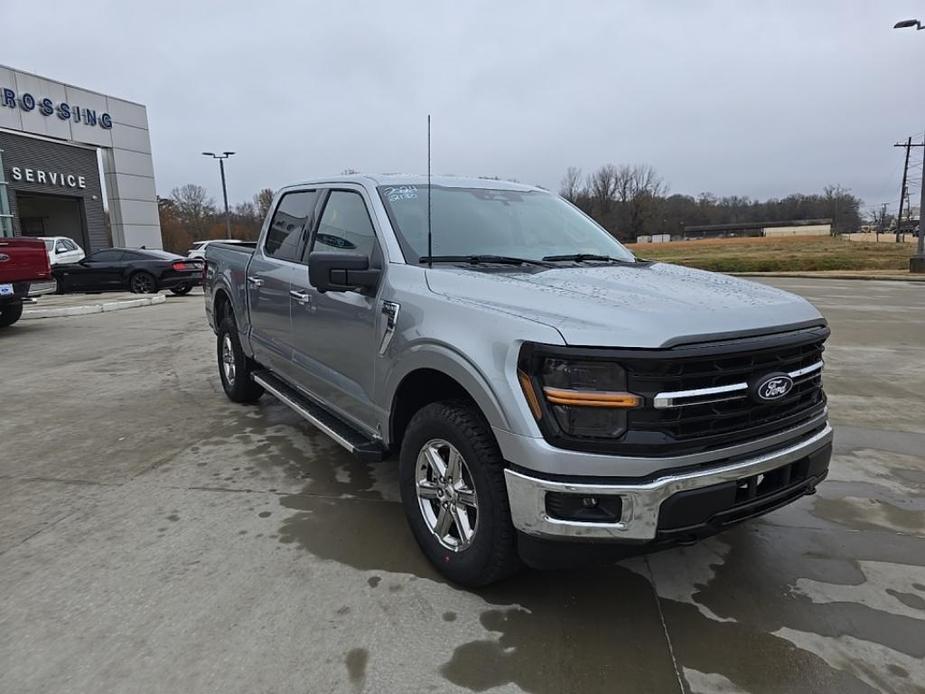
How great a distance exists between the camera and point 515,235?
3609 mm

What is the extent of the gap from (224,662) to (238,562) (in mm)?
747

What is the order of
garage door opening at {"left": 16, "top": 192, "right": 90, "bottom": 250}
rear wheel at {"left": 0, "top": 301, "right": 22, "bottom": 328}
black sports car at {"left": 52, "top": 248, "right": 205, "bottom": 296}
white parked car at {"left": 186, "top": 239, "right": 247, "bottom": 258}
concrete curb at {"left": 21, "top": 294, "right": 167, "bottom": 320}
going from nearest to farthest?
1. white parked car at {"left": 186, "top": 239, "right": 247, "bottom": 258}
2. rear wheel at {"left": 0, "top": 301, "right": 22, "bottom": 328}
3. concrete curb at {"left": 21, "top": 294, "right": 167, "bottom": 320}
4. black sports car at {"left": 52, "top": 248, "right": 205, "bottom": 296}
5. garage door opening at {"left": 16, "top": 192, "right": 90, "bottom": 250}

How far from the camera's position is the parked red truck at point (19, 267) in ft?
31.5

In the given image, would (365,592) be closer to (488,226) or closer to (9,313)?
(488,226)

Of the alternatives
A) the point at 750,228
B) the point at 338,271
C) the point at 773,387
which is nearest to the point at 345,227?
the point at 338,271

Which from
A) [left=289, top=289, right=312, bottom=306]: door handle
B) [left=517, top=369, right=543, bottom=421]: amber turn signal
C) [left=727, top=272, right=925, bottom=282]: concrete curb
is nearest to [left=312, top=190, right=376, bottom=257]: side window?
[left=289, top=289, right=312, bottom=306]: door handle

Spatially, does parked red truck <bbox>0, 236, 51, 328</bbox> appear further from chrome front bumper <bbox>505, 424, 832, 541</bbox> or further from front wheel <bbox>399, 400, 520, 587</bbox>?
chrome front bumper <bbox>505, 424, 832, 541</bbox>

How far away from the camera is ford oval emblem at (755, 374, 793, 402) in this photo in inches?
94.2

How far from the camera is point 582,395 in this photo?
220cm

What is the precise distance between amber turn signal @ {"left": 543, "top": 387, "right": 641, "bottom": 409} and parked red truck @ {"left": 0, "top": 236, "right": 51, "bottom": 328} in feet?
34.4

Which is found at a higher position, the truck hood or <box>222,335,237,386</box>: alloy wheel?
the truck hood

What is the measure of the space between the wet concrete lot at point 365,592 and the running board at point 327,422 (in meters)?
0.43

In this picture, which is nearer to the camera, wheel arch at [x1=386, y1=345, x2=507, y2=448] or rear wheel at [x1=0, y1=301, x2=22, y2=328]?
wheel arch at [x1=386, y1=345, x2=507, y2=448]

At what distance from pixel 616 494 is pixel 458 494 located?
779 millimetres
